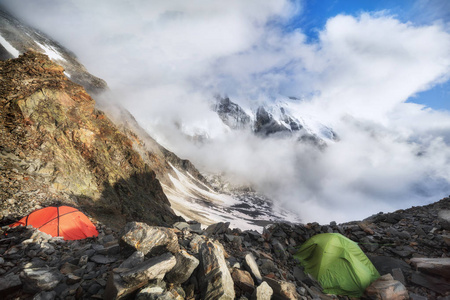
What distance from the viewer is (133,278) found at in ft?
14.8

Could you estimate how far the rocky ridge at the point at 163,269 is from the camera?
4.70 metres

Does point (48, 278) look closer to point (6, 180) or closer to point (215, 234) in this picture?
point (215, 234)

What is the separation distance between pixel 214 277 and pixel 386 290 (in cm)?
882

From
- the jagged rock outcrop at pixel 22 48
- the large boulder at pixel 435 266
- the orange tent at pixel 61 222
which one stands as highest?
the jagged rock outcrop at pixel 22 48

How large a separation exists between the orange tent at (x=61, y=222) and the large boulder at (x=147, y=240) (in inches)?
349

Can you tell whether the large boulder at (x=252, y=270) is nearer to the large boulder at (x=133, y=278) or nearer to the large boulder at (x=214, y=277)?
the large boulder at (x=214, y=277)

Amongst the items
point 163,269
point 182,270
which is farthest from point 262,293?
point 163,269

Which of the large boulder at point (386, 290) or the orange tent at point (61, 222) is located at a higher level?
the large boulder at point (386, 290)

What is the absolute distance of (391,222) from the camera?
53.1 feet

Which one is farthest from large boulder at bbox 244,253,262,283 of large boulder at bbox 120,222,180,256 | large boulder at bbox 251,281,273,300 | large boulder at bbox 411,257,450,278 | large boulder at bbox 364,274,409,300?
large boulder at bbox 411,257,450,278

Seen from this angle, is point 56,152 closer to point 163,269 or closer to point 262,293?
point 163,269

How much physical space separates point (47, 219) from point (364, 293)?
1822 cm

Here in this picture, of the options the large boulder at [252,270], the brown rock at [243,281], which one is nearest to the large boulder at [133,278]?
the brown rock at [243,281]

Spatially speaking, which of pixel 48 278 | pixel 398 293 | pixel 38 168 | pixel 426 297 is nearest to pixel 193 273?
pixel 48 278
